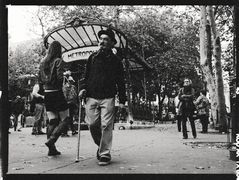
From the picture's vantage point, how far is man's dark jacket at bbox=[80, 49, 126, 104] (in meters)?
6.18

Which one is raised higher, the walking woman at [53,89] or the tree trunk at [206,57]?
the tree trunk at [206,57]

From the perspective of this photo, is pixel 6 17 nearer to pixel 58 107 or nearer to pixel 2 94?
pixel 2 94

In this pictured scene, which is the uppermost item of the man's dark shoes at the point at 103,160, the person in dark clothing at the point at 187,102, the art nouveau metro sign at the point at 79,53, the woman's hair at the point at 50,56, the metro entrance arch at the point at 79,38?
→ the metro entrance arch at the point at 79,38

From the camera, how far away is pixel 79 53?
14555 millimetres

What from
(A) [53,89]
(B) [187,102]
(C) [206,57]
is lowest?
(B) [187,102]

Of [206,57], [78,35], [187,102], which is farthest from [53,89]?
[206,57]

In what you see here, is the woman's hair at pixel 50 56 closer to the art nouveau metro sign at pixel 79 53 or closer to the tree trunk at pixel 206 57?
the art nouveau metro sign at pixel 79 53

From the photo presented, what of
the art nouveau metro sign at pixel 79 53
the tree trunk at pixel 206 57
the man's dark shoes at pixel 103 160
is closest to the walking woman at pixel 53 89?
the man's dark shoes at pixel 103 160

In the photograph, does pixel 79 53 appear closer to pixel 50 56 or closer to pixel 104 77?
pixel 50 56

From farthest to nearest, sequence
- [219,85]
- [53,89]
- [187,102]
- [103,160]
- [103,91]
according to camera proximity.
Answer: [219,85]
[187,102]
[53,89]
[103,91]
[103,160]

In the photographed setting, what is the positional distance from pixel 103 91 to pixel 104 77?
0.23 meters

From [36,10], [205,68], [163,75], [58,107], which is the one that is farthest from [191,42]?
[58,107]

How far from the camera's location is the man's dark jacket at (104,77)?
20.3 feet

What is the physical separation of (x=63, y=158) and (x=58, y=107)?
0.97 meters
